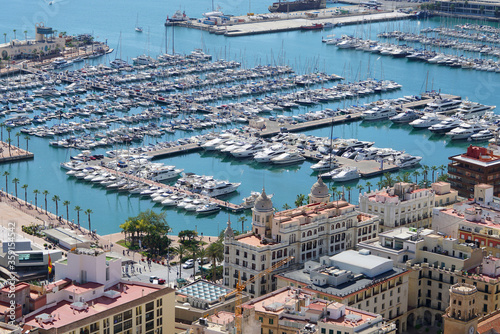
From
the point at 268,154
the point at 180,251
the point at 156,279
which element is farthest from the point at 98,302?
the point at 268,154

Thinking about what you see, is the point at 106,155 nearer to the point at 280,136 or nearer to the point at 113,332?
the point at 280,136

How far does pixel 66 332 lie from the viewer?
211ft

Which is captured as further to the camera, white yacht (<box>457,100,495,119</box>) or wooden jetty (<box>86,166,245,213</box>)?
white yacht (<box>457,100,495,119</box>)

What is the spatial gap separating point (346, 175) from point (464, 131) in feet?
103

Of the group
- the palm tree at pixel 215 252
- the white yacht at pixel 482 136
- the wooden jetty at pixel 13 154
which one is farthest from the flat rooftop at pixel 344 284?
the white yacht at pixel 482 136

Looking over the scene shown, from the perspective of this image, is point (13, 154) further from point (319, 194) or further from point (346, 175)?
point (319, 194)

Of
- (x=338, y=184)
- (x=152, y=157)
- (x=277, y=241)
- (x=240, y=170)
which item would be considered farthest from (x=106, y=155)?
(x=277, y=241)

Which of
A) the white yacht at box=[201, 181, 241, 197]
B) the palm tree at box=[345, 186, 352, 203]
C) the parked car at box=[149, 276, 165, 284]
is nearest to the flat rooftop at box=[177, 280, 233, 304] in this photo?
the parked car at box=[149, 276, 165, 284]

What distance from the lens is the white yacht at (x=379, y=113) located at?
167625 mm

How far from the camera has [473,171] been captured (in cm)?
11250

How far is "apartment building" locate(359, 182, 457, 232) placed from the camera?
97.1 meters

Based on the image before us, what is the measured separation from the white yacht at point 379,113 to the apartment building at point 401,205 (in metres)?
67.7

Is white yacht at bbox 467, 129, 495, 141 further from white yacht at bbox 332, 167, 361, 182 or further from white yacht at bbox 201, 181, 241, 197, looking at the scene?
white yacht at bbox 201, 181, 241, 197

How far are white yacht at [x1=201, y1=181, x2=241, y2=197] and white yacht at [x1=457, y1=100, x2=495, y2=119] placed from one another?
53937 mm
